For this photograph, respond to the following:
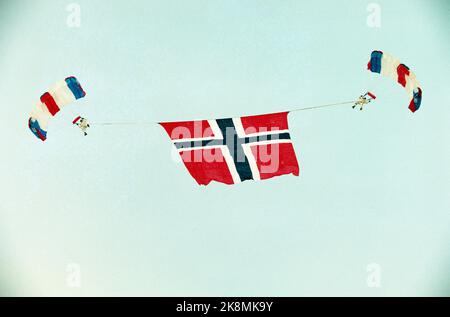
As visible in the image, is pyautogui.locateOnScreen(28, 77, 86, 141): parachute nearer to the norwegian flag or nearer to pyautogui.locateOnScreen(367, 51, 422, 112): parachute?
the norwegian flag

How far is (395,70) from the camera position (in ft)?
47.0

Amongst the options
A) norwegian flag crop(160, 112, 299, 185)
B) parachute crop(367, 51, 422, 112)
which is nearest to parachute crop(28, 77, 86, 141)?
norwegian flag crop(160, 112, 299, 185)

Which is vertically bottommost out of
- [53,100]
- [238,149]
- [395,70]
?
[238,149]

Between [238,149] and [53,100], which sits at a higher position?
[53,100]

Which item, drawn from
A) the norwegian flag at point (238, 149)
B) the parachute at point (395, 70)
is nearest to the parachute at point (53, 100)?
the norwegian flag at point (238, 149)

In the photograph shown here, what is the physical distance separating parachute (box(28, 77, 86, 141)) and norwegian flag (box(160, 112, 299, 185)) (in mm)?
2491

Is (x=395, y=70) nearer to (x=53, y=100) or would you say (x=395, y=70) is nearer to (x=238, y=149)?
(x=238, y=149)

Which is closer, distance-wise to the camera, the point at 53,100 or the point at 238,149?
the point at 53,100

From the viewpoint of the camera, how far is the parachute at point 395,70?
14273 mm

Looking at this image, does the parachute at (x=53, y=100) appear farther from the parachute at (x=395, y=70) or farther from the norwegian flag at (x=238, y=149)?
the parachute at (x=395, y=70)

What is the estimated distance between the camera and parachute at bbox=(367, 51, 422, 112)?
1427 centimetres

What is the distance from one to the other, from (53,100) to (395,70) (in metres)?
8.07

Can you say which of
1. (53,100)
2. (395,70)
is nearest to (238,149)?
(395,70)
